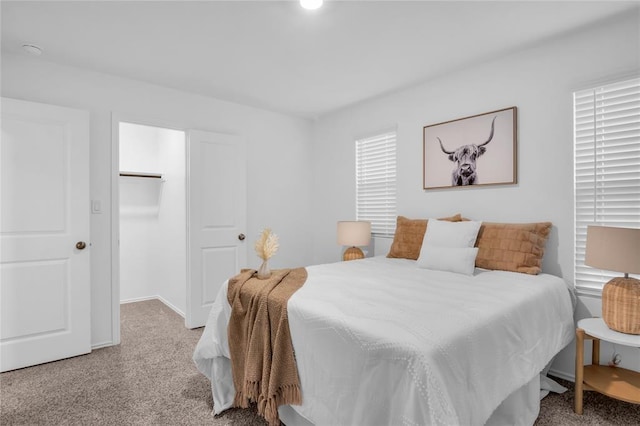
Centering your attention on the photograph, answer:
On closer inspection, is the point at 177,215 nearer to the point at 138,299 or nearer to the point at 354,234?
the point at 138,299

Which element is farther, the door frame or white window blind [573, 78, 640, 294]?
the door frame

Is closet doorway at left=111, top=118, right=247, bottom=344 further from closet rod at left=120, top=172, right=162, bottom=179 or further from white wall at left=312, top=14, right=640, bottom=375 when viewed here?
white wall at left=312, top=14, right=640, bottom=375

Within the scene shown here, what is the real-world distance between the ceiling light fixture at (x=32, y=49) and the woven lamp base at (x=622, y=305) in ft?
14.5

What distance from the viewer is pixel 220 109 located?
3.93 m

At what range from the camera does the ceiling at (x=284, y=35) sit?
7.06ft

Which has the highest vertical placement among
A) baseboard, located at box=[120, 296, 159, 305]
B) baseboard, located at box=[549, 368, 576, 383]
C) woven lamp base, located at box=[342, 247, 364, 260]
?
woven lamp base, located at box=[342, 247, 364, 260]

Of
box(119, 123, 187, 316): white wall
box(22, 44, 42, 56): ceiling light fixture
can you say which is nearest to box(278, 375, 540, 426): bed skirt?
box(119, 123, 187, 316): white wall

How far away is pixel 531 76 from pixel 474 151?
71cm

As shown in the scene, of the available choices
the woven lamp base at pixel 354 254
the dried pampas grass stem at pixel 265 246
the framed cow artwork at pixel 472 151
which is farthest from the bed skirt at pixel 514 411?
the woven lamp base at pixel 354 254

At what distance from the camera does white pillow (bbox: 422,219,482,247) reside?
263 cm

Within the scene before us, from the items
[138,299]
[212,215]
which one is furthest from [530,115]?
[138,299]

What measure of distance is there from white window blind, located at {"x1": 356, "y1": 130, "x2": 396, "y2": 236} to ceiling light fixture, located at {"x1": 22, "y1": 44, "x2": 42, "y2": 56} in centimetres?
318

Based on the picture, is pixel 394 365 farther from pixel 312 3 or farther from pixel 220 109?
pixel 220 109

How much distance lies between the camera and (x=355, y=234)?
3.65 m
